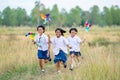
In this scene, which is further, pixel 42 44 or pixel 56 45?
pixel 42 44

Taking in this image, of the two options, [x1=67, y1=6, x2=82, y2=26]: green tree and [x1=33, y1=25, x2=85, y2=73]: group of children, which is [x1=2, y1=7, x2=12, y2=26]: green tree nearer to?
[x1=67, y1=6, x2=82, y2=26]: green tree

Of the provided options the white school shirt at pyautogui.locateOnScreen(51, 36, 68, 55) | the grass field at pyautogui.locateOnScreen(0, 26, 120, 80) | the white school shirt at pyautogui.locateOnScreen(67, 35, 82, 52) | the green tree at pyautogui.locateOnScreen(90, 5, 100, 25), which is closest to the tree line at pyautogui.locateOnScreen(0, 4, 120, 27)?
the green tree at pyautogui.locateOnScreen(90, 5, 100, 25)

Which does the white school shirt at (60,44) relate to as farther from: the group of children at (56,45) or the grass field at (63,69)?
the grass field at (63,69)

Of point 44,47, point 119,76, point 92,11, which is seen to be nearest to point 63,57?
point 44,47

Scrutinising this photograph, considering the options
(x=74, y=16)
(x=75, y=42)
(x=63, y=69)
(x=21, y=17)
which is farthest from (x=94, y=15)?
(x=63, y=69)

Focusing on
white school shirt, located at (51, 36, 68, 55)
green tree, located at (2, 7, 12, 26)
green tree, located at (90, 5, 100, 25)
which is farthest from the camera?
green tree, located at (90, 5, 100, 25)

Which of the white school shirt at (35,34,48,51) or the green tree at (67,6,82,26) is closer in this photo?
the white school shirt at (35,34,48,51)

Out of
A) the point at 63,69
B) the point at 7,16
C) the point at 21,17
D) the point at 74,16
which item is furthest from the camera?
the point at 21,17

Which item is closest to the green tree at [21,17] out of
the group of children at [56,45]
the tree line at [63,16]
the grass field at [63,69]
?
the tree line at [63,16]

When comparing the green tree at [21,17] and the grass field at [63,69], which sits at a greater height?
the green tree at [21,17]

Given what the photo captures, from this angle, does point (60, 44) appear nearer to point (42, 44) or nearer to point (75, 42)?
point (42, 44)

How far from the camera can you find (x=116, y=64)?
257 inches

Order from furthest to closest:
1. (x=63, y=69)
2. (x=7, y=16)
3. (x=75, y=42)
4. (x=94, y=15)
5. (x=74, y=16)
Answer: (x=94, y=15) < (x=74, y=16) < (x=7, y=16) < (x=75, y=42) < (x=63, y=69)

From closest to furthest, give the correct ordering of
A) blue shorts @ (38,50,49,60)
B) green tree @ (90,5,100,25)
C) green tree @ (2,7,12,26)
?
blue shorts @ (38,50,49,60) → green tree @ (2,7,12,26) → green tree @ (90,5,100,25)
